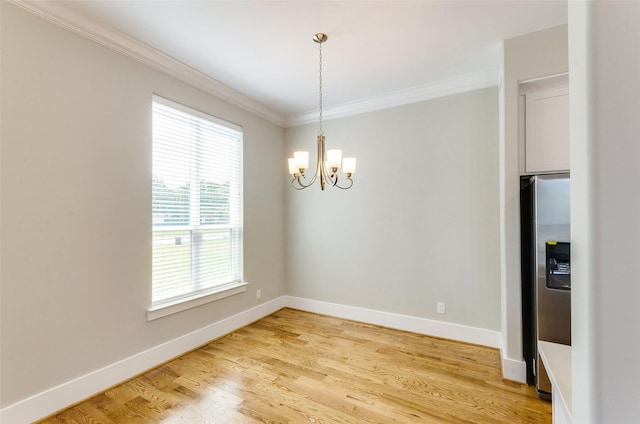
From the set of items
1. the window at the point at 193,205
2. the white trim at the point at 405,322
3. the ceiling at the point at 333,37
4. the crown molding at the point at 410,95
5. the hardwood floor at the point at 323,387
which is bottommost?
the hardwood floor at the point at 323,387

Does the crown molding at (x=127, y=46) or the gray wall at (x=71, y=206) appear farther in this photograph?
the crown molding at (x=127, y=46)

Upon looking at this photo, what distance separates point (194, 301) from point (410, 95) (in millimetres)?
3435

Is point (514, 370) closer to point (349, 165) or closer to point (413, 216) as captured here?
point (413, 216)

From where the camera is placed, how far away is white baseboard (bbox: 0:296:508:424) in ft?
6.23

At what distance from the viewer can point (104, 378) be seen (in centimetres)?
222

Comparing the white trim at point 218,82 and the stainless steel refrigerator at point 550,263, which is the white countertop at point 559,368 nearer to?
the stainless steel refrigerator at point 550,263

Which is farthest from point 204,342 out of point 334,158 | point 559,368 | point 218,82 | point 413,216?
point 559,368

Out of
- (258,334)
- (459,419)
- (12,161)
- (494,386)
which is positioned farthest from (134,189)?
(494,386)

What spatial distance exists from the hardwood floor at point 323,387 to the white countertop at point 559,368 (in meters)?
1.26

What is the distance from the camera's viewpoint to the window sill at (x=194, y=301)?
8.50 feet

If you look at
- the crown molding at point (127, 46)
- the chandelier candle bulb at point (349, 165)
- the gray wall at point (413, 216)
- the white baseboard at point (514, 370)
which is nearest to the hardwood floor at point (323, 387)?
the white baseboard at point (514, 370)

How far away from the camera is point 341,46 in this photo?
2498mm

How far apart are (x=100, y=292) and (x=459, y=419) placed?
287 cm

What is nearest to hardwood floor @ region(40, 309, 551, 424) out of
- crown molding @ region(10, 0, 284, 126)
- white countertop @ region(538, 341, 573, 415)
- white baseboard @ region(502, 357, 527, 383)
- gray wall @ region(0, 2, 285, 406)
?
white baseboard @ region(502, 357, 527, 383)
